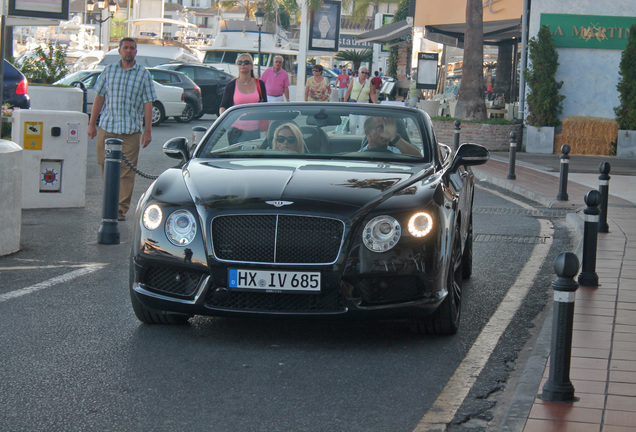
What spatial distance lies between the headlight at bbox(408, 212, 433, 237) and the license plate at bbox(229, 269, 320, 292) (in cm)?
59

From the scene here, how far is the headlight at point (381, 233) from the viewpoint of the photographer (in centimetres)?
543

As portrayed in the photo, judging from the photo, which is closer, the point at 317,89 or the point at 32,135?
the point at 32,135

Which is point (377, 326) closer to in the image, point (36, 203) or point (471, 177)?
point (471, 177)

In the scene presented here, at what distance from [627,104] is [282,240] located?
19532 millimetres

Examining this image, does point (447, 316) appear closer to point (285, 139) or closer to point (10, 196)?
point (285, 139)

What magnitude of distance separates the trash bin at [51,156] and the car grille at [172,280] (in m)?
6.23

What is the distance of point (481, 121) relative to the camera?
24.5m

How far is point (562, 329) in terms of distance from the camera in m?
4.41

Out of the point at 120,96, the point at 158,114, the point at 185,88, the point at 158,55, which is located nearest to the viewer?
the point at 120,96

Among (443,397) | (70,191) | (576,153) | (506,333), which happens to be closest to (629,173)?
(576,153)

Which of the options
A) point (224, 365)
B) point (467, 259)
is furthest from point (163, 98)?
point (224, 365)

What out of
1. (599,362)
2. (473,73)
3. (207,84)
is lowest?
(599,362)

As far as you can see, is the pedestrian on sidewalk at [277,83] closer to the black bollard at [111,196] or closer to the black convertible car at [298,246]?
the black bollard at [111,196]

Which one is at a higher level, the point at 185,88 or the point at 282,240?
the point at 185,88
